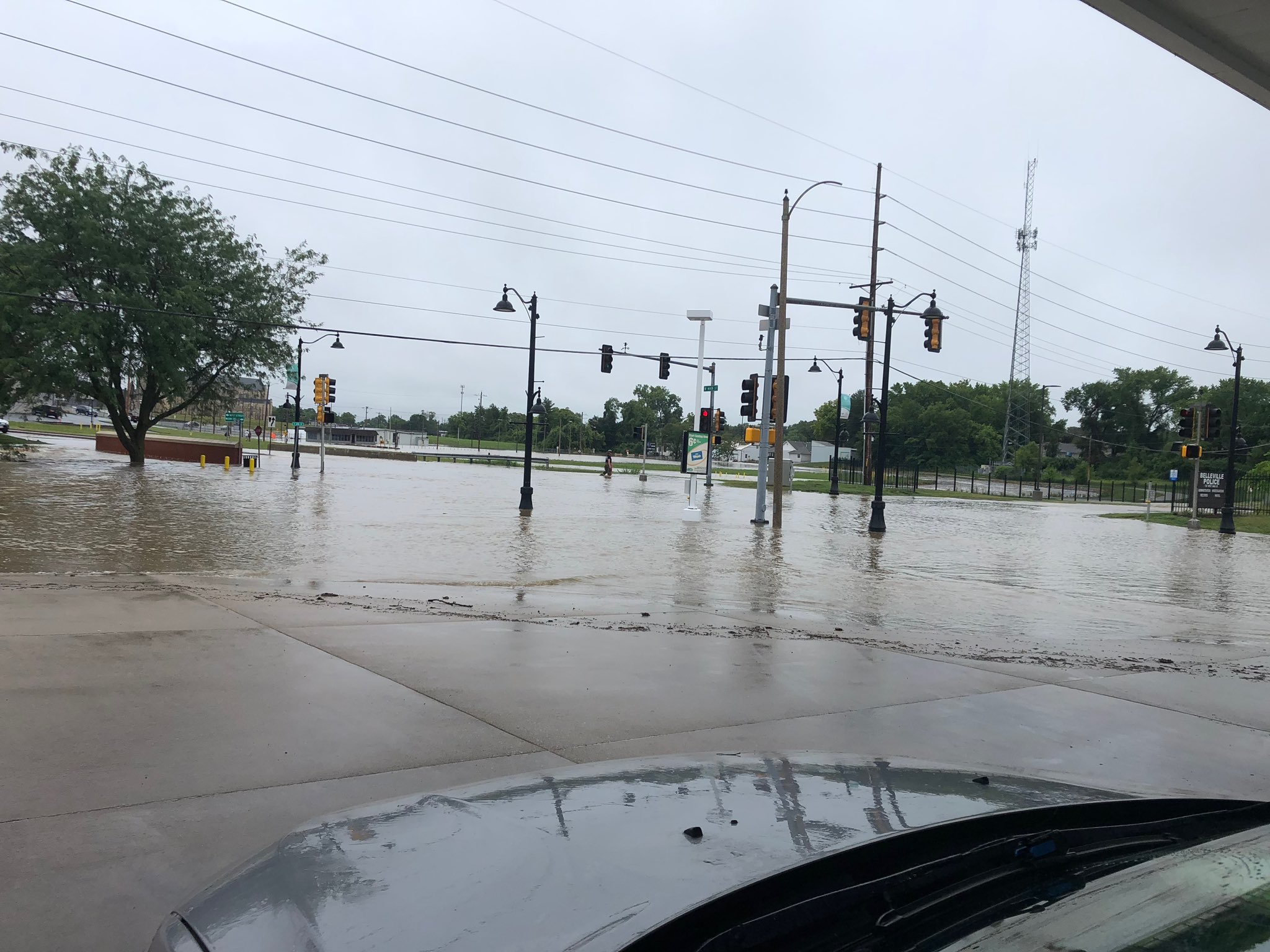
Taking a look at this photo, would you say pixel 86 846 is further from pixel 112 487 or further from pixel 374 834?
pixel 112 487

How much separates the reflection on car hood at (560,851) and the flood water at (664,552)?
351 inches

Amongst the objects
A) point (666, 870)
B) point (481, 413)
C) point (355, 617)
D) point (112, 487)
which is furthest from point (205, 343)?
point (481, 413)

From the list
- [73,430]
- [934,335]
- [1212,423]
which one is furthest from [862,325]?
[73,430]

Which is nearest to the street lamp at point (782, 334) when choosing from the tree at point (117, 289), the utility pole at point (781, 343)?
the utility pole at point (781, 343)

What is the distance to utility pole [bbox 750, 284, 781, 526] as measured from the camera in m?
28.2

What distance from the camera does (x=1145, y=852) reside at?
2.21 m

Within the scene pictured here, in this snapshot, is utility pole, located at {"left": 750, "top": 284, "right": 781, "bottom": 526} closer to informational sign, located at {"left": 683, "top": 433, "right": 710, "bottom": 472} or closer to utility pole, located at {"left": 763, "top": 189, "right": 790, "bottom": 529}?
utility pole, located at {"left": 763, "top": 189, "right": 790, "bottom": 529}

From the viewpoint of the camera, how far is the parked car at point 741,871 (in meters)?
1.61

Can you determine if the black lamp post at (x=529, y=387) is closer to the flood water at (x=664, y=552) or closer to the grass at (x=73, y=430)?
the flood water at (x=664, y=552)

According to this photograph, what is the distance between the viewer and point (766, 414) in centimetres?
2881

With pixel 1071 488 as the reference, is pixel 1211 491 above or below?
above

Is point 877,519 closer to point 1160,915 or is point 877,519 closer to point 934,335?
point 934,335

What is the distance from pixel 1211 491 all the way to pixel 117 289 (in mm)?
49612

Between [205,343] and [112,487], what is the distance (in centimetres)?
1606
